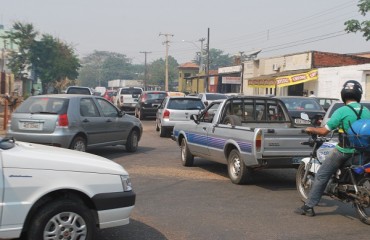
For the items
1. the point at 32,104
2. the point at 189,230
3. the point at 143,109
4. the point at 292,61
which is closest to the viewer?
the point at 189,230

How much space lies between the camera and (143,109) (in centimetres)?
2527

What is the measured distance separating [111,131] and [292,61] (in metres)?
28.9

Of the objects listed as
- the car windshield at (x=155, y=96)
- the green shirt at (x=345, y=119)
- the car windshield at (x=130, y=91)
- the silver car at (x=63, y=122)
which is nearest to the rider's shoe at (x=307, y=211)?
the green shirt at (x=345, y=119)

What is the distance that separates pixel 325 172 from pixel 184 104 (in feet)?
37.3

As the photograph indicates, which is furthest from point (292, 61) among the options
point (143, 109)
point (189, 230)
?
point (189, 230)

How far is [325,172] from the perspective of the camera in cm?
630

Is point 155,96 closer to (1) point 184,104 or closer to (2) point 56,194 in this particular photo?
(1) point 184,104

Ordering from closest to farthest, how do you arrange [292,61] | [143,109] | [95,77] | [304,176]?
[304,176]
[143,109]
[292,61]
[95,77]

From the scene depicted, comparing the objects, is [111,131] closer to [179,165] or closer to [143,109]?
[179,165]

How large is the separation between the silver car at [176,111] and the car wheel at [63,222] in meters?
12.3

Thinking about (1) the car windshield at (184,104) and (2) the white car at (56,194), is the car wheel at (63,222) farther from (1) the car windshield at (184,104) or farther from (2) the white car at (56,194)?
(1) the car windshield at (184,104)

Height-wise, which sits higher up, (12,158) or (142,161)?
A: (12,158)

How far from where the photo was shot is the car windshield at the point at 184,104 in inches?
683

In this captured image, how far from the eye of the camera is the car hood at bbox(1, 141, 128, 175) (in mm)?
4422
